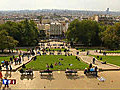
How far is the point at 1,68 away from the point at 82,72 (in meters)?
8.73

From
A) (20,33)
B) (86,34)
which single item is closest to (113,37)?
(86,34)

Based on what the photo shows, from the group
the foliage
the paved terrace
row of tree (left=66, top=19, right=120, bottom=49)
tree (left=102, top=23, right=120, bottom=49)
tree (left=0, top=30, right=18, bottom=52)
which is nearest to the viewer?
the paved terrace

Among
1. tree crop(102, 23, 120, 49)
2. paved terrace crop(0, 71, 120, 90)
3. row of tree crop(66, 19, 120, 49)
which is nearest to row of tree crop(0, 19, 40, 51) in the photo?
row of tree crop(66, 19, 120, 49)

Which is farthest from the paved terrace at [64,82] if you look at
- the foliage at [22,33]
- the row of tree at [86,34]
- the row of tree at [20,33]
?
the row of tree at [86,34]

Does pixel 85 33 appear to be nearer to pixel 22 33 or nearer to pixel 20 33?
pixel 22 33

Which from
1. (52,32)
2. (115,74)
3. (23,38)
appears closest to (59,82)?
(115,74)

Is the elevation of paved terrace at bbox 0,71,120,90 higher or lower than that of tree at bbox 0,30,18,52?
higher

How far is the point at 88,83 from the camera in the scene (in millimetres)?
17688

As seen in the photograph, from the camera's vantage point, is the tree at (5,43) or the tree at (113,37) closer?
the tree at (5,43)

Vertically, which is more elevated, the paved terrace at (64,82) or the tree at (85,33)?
the paved terrace at (64,82)

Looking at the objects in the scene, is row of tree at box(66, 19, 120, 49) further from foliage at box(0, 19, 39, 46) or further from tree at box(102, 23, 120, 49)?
foliage at box(0, 19, 39, 46)

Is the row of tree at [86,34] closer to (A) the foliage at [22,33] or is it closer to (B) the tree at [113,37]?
(B) the tree at [113,37]

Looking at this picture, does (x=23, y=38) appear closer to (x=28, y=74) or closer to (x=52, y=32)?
(x=28, y=74)

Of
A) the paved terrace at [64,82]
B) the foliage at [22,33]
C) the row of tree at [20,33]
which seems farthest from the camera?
the foliage at [22,33]
